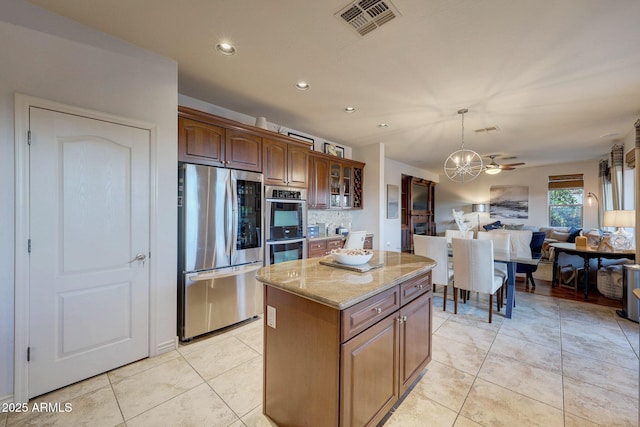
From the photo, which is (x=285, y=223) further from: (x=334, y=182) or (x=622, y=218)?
(x=622, y=218)

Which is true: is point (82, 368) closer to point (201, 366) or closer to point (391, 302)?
point (201, 366)

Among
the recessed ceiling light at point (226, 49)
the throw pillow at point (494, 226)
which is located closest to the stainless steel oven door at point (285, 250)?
the recessed ceiling light at point (226, 49)

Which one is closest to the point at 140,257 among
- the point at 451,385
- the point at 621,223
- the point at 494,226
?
the point at 451,385

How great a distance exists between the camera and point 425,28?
1.93 m

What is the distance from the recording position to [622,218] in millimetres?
3637

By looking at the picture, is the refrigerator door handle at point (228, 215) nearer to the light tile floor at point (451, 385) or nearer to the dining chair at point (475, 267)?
the light tile floor at point (451, 385)

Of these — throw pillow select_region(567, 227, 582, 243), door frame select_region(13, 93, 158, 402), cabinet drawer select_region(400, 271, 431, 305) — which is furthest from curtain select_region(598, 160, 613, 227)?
door frame select_region(13, 93, 158, 402)

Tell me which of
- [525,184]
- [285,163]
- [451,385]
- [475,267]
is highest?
[525,184]

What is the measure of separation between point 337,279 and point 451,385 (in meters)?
1.35

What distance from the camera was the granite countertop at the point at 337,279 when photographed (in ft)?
4.20

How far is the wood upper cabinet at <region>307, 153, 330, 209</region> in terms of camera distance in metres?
4.33

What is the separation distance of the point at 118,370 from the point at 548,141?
7.09m

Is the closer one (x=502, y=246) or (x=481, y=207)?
(x=502, y=246)

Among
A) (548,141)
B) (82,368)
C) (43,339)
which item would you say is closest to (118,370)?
(82,368)
